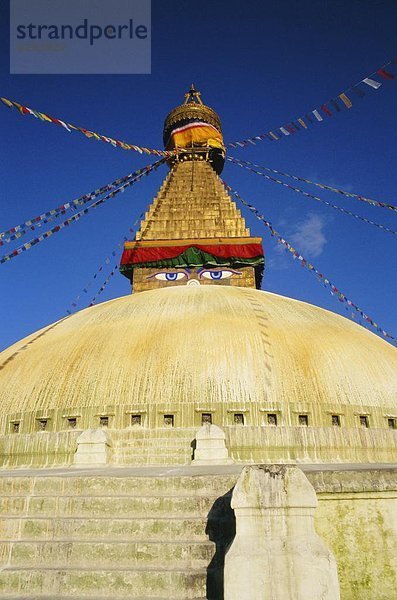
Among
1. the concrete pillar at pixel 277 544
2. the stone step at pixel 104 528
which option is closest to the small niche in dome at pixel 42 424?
the stone step at pixel 104 528

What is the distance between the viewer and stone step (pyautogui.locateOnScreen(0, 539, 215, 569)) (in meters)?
4.36

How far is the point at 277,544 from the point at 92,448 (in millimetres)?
5008

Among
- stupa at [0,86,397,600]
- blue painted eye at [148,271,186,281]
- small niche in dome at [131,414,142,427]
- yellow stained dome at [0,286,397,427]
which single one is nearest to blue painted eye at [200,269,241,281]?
blue painted eye at [148,271,186,281]

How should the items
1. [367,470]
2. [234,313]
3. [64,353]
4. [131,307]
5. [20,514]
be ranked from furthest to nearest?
[131,307] → [234,313] → [64,353] → [20,514] → [367,470]

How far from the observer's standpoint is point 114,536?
4.67 metres

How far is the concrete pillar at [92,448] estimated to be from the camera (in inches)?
319

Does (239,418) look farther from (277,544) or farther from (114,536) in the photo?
(277,544)

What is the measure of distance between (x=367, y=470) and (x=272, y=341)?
16.8 feet

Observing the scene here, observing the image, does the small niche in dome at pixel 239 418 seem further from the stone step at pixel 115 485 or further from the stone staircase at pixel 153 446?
the stone step at pixel 115 485

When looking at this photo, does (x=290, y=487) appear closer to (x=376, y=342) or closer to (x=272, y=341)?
(x=272, y=341)

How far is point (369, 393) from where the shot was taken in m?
9.34

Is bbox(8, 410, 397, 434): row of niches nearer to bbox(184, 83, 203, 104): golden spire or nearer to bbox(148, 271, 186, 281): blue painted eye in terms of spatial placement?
bbox(148, 271, 186, 281): blue painted eye

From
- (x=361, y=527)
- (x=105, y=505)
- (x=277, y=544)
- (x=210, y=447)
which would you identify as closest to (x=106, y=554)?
(x=105, y=505)

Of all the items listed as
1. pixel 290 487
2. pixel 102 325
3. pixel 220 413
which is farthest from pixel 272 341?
pixel 290 487
